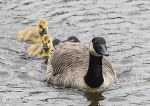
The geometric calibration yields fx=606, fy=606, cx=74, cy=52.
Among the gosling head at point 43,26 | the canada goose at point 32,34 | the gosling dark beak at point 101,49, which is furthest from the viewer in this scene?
the canada goose at point 32,34

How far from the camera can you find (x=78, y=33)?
42.8ft

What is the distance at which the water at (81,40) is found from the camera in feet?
32.8

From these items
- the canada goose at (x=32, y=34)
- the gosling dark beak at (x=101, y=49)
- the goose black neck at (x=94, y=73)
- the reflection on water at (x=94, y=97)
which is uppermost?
the gosling dark beak at (x=101, y=49)

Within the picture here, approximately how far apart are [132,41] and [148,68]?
4.67 ft

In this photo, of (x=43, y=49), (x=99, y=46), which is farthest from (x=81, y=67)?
(x=43, y=49)

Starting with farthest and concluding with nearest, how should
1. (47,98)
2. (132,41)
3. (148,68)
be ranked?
(132,41), (148,68), (47,98)

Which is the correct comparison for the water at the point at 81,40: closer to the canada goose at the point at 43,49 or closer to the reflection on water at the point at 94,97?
the reflection on water at the point at 94,97

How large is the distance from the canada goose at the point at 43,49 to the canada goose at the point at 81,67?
35.9 inches

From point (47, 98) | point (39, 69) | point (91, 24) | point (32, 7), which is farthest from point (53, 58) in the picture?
point (32, 7)

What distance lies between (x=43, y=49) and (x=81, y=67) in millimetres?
1821

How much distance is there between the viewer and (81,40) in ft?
42.0

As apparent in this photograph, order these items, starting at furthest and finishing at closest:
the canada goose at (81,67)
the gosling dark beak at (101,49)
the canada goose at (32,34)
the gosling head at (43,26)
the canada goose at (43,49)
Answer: the canada goose at (32,34) < the gosling head at (43,26) < the canada goose at (43,49) < the canada goose at (81,67) < the gosling dark beak at (101,49)

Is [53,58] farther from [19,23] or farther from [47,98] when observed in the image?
[19,23]

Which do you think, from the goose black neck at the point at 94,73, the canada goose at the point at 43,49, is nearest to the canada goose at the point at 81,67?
the goose black neck at the point at 94,73
